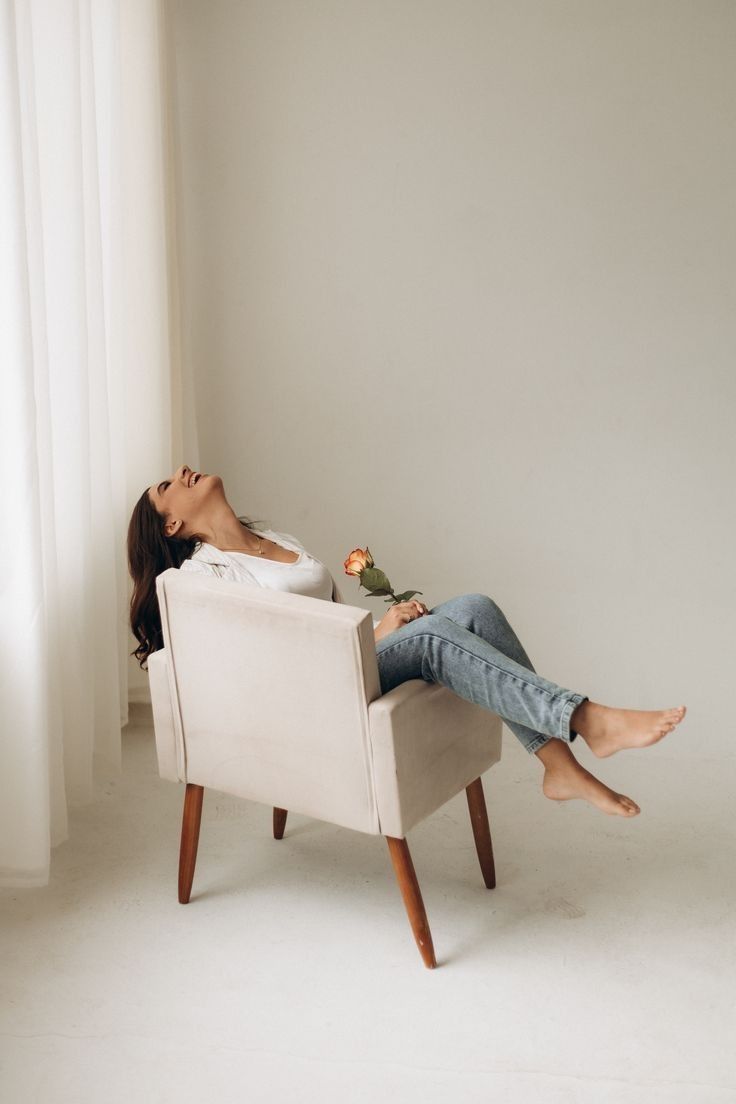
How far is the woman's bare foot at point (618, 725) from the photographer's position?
1.95 meters

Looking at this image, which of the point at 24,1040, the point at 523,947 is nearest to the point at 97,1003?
the point at 24,1040

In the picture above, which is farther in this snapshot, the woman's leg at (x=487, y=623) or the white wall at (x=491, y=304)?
the white wall at (x=491, y=304)

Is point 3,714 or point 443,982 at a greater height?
point 3,714

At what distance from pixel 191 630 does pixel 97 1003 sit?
0.69 metres

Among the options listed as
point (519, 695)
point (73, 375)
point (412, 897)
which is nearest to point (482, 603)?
point (519, 695)

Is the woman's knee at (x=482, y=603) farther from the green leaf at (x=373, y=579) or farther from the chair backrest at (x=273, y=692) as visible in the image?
the chair backrest at (x=273, y=692)

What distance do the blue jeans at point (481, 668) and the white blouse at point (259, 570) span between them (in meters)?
0.24

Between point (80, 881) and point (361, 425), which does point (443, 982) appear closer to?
point (80, 881)

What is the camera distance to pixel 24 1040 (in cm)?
185

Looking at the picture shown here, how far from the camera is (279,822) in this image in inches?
100

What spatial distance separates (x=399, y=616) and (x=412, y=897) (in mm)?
577

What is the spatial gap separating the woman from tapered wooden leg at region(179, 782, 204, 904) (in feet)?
1.19

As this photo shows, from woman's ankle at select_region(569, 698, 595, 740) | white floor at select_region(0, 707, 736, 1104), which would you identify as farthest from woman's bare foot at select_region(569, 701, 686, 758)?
white floor at select_region(0, 707, 736, 1104)

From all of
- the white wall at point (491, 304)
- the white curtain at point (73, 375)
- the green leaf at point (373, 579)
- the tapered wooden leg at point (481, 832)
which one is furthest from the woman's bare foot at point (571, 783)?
the white wall at point (491, 304)
